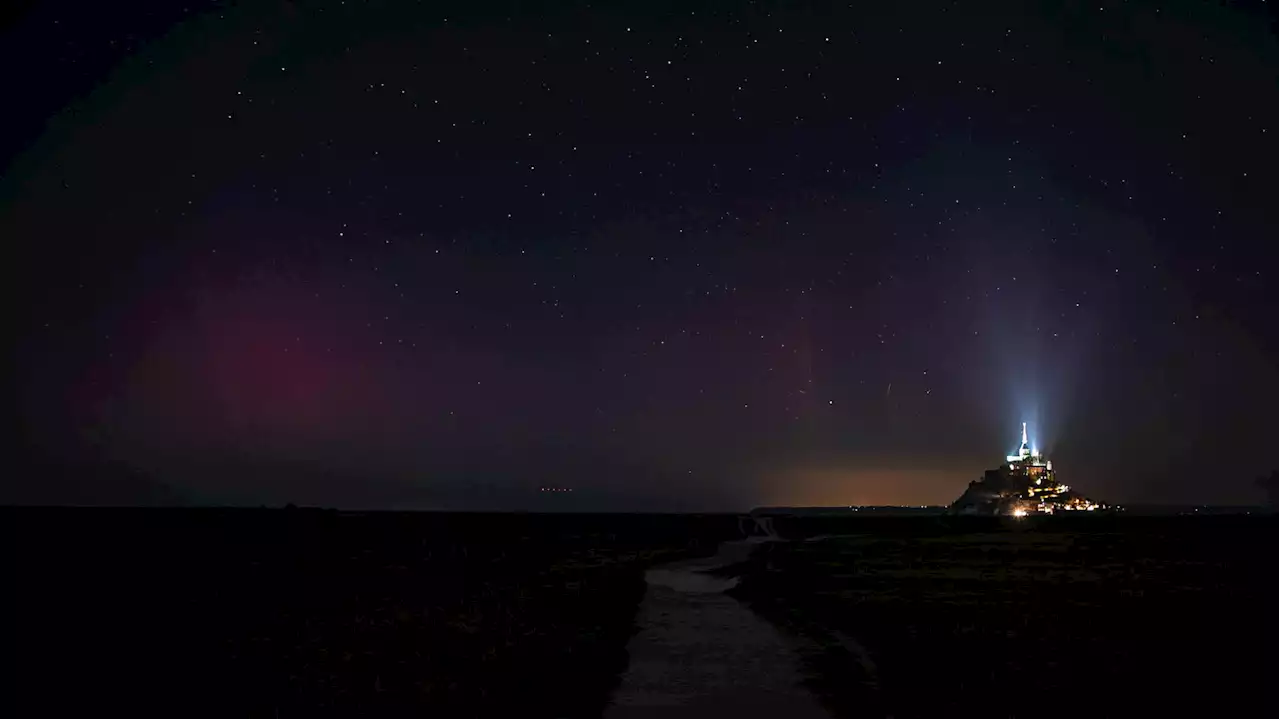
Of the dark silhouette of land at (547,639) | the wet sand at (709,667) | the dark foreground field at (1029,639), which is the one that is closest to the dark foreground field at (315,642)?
the dark silhouette of land at (547,639)

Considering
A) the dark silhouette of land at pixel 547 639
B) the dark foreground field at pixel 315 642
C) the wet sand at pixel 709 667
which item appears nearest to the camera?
the wet sand at pixel 709 667

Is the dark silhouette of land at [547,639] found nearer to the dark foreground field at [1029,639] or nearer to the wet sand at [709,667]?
the dark foreground field at [1029,639]

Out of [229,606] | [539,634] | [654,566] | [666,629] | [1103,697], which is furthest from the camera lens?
[654,566]

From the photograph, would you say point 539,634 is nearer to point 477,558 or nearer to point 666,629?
point 666,629

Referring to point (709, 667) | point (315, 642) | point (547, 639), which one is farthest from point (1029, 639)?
point (315, 642)

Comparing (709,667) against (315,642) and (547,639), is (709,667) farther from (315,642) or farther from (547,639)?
(315,642)

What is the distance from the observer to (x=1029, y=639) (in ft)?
78.6

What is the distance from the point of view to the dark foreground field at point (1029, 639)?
1712 centimetres

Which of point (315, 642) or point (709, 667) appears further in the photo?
point (315, 642)

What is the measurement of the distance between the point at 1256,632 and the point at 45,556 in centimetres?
6088

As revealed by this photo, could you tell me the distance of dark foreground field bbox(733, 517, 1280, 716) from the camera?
17125 mm

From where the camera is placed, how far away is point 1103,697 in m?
17.6

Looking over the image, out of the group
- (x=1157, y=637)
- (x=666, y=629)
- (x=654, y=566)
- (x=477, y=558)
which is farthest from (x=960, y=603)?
(x=477, y=558)

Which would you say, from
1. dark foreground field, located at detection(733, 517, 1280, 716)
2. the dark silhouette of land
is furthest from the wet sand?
dark foreground field, located at detection(733, 517, 1280, 716)
